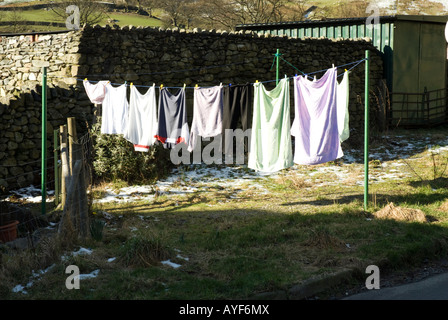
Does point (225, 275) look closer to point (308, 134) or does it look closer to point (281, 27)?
point (308, 134)

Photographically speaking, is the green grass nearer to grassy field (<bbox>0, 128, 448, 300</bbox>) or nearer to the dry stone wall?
the dry stone wall

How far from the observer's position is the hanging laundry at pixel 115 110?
10117 millimetres

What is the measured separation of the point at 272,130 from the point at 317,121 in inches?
30.1

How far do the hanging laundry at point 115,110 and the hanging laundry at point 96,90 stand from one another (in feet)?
0.77

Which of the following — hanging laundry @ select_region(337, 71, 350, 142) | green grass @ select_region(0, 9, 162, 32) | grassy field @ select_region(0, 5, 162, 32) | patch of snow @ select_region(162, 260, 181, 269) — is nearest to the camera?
patch of snow @ select_region(162, 260, 181, 269)

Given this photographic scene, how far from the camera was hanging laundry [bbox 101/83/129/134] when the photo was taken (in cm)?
1012

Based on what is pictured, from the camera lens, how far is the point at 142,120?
32.8ft

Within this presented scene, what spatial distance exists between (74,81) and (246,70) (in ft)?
14.3

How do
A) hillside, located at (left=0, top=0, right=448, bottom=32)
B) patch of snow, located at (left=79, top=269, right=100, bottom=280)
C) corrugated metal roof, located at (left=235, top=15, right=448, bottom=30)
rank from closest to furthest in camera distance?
1. patch of snow, located at (left=79, top=269, right=100, bottom=280)
2. corrugated metal roof, located at (left=235, top=15, right=448, bottom=30)
3. hillside, located at (left=0, top=0, right=448, bottom=32)

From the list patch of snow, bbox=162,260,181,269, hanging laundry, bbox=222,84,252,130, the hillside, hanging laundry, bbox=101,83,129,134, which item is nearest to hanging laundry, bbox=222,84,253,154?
hanging laundry, bbox=222,84,252,130

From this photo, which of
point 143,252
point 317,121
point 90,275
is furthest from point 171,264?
point 317,121

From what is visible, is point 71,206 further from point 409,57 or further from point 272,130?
point 409,57

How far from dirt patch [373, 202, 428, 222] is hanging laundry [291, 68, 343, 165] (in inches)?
43.3

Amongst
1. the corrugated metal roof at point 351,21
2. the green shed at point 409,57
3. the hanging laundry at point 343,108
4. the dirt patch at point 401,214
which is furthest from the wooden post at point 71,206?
the corrugated metal roof at point 351,21
